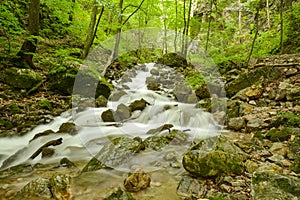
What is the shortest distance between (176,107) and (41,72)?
4472mm

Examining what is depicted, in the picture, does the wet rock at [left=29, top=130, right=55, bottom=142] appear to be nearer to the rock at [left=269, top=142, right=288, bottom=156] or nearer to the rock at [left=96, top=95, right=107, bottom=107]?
the rock at [left=96, top=95, right=107, bottom=107]

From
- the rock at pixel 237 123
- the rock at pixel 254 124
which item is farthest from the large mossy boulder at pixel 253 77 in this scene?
the rock at pixel 254 124

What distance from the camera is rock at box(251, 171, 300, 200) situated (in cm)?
189

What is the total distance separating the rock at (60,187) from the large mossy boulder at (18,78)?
4.28 meters

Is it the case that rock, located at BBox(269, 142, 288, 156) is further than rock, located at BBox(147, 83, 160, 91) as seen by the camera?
No

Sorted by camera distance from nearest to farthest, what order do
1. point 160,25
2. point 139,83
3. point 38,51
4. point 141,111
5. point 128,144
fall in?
point 128,144, point 141,111, point 38,51, point 139,83, point 160,25

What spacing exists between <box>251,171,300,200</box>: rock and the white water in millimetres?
1989

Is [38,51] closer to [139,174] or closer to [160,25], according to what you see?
[139,174]

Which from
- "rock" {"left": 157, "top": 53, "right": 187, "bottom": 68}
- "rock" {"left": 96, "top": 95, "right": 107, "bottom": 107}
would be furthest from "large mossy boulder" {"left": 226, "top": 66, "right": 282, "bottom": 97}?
"rock" {"left": 157, "top": 53, "right": 187, "bottom": 68}

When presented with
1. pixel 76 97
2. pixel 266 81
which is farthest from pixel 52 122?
pixel 266 81

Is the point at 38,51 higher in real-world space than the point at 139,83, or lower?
higher

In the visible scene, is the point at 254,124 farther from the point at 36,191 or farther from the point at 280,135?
the point at 36,191

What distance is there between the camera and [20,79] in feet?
19.7

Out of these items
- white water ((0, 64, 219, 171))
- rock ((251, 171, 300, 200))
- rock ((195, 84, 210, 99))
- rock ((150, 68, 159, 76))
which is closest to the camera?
rock ((251, 171, 300, 200))
